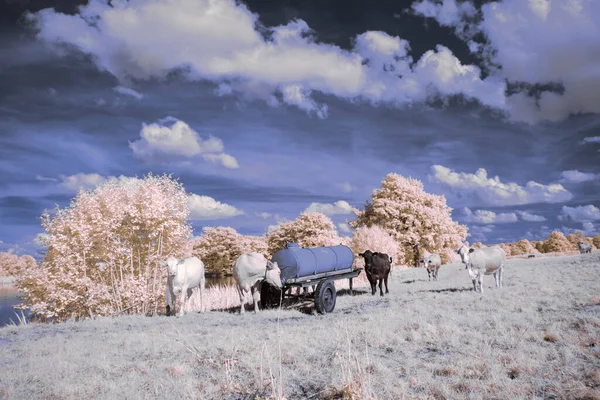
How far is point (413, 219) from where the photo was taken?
151 ft

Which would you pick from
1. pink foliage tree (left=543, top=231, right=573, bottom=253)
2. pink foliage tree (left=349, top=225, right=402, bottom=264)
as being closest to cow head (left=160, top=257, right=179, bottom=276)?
pink foliage tree (left=349, top=225, right=402, bottom=264)

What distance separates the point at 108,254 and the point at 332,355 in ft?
51.7

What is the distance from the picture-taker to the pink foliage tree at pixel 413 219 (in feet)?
149

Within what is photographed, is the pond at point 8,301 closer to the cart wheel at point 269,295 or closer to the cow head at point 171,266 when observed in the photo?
the cow head at point 171,266

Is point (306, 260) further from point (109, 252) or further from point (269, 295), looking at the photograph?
point (109, 252)

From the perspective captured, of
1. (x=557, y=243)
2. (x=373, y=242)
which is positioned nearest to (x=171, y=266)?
(x=373, y=242)

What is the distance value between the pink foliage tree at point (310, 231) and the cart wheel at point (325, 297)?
118 feet

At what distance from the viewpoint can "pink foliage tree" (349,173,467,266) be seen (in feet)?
149

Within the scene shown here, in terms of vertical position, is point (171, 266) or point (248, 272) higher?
point (171, 266)

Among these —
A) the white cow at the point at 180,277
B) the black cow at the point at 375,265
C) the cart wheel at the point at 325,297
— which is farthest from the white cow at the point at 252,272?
the black cow at the point at 375,265

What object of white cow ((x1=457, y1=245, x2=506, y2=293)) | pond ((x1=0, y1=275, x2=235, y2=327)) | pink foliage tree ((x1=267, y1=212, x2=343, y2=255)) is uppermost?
pink foliage tree ((x1=267, y1=212, x2=343, y2=255))

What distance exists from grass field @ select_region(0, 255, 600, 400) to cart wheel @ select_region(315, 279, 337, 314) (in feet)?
1.52

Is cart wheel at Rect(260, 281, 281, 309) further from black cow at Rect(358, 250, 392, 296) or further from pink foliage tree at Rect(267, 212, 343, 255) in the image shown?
Result: pink foliage tree at Rect(267, 212, 343, 255)

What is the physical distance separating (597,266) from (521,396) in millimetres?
23265
